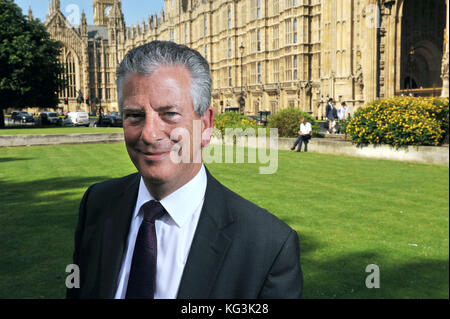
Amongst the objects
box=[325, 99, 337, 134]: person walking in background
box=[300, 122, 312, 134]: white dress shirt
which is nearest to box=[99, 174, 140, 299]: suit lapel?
box=[300, 122, 312, 134]: white dress shirt

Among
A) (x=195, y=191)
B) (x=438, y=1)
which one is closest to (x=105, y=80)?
(x=438, y=1)

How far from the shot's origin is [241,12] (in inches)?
2131

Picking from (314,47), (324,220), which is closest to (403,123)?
(324,220)

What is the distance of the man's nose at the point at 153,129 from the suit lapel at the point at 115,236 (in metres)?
0.41

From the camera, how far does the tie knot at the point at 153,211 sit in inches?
72.9

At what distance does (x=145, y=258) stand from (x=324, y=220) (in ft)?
17.4

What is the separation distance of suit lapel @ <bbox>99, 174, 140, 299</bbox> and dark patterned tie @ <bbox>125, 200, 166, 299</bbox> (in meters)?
0.09

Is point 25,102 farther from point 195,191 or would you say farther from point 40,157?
point 195,191

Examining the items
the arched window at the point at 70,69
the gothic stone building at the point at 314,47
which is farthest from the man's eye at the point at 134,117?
the arched window at the point at 70,69

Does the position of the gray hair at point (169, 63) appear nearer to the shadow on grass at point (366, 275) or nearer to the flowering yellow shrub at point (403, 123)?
the shadow on grass at point (366, 275)

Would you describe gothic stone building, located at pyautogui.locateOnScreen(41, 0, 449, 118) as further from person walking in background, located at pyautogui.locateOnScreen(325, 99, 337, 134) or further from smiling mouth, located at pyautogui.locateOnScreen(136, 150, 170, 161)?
smiling mouth, located at pyautogui.locateOnScreen(136, 150, 170, 161)

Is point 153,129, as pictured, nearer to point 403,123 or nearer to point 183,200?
point 183,200

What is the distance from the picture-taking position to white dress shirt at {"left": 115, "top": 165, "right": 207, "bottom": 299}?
183 cm

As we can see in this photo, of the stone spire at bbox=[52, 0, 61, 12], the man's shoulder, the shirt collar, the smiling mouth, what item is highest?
the stone spire at bbox=[52, 0, 61, 12]
